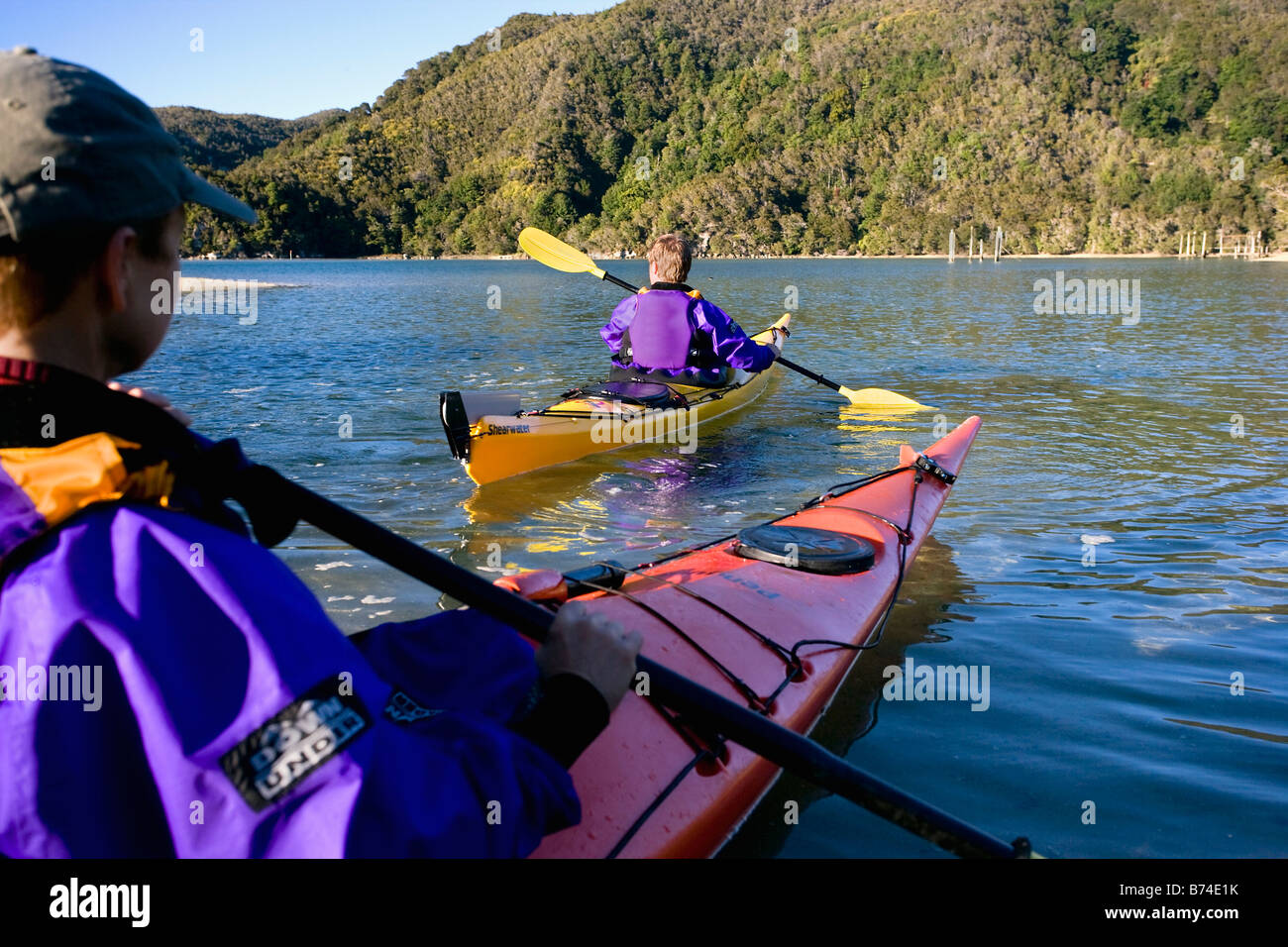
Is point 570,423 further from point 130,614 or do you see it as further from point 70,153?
point 130,614

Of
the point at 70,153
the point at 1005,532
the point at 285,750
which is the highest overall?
the point at 70,153

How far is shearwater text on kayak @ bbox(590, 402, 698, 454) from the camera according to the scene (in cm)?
749

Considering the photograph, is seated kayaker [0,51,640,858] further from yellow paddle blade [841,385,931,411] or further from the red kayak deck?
yellow paddle blade [841,385,931,411]

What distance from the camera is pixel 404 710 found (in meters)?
1.56

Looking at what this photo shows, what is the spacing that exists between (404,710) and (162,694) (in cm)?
56

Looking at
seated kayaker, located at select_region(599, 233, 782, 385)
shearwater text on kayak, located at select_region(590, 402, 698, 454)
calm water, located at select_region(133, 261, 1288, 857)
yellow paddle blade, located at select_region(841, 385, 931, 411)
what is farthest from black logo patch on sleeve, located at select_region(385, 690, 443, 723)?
yellow paddle blade, located at select_region(841, 385, 931, 411)

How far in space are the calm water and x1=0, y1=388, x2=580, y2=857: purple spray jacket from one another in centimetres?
195

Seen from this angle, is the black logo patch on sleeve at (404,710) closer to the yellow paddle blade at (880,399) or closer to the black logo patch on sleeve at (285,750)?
the black logo patch on sleeve at (285,750)

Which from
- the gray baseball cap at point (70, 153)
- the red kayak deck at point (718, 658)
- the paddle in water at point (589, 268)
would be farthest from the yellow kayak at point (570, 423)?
the gray baseball cap at point (70, 153)

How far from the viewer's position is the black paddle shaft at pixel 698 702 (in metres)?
1.71

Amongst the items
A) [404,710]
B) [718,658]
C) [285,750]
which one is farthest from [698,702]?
[718,658]
